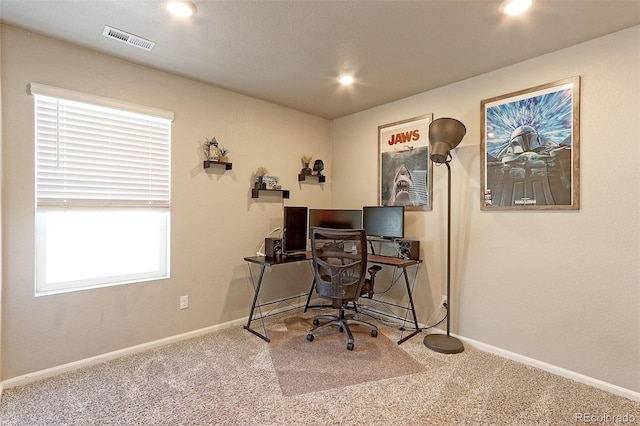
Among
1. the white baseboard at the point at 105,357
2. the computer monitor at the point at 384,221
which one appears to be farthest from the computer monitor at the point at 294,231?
the white baseboard at the point at 105,357

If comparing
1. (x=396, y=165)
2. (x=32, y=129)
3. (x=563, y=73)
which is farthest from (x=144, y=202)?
(x=563, y=73)

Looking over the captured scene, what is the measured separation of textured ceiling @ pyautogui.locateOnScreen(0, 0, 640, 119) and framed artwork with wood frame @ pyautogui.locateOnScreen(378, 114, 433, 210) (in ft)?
1.83

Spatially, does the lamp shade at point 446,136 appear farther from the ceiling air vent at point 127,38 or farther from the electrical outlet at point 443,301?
the ceiling air vent at point 127,38

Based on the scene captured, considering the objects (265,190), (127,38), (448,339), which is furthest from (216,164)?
(448,339)

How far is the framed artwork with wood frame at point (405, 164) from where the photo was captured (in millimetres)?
3328

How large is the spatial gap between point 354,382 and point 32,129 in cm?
298

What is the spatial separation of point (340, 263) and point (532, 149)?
1876 millimetres

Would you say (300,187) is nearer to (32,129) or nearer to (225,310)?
(225,310)

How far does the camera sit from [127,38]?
2299 mm

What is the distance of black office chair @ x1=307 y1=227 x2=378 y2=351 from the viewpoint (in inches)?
112

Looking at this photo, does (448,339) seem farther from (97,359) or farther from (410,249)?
(97,359)

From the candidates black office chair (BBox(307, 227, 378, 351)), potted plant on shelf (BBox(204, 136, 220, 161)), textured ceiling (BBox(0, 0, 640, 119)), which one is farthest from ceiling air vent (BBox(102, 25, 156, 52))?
black office chair (BBox(307, 227, 378, 351))

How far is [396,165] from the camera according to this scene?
11.8 feet

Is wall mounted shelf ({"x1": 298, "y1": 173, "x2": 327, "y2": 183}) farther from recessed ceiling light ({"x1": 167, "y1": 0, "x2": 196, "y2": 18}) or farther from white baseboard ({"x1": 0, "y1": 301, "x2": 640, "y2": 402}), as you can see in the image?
recessed ceiling light ({"x1": 167, "y1": 0, "x2": 196, "y2": 18})
